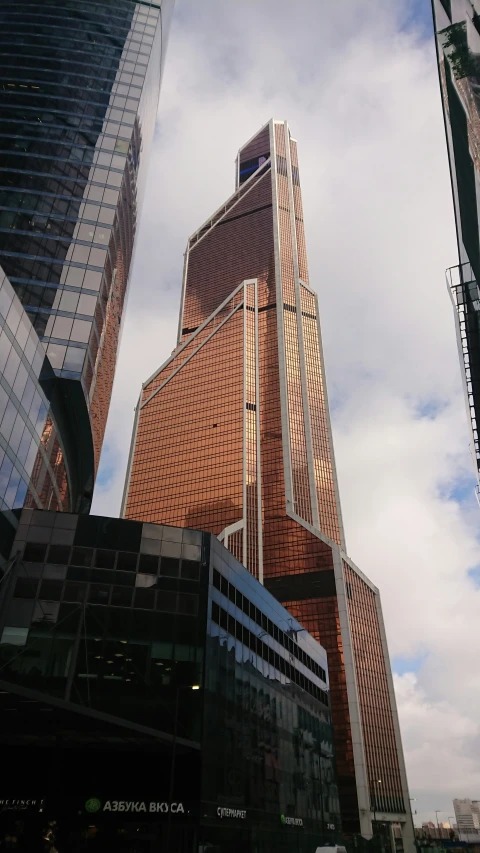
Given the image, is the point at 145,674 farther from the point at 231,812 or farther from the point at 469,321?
the point at 469,321

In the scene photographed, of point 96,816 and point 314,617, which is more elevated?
point 314,617

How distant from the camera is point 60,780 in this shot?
37.4 m

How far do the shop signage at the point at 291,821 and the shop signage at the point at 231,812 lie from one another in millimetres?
9343

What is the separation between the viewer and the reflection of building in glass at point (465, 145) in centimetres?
3167

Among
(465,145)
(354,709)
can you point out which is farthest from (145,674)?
(354,709)

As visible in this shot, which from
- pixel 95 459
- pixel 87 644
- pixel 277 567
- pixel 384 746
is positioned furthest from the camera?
pixel 277 567

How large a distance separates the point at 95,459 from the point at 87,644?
38141mm

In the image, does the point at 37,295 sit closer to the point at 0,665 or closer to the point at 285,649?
the point at 0,665

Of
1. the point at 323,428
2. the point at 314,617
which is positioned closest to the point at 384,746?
the point at 314,617

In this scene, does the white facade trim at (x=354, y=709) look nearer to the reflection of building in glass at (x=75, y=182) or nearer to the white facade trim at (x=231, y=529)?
the white facade trim at (x=231, y=529)

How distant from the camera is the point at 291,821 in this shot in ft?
177

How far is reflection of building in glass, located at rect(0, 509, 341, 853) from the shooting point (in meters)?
37.3

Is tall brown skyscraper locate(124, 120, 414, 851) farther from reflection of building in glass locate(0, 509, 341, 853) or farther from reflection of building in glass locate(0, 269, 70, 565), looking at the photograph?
reflection of building in glass locate(0, 269, 70, 565)

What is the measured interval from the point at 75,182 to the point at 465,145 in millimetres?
52451
